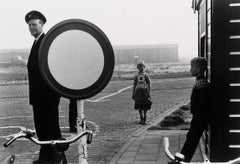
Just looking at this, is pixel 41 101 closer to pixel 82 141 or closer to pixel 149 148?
pixel 82 141

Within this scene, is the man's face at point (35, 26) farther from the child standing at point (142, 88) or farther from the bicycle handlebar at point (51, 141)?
the child standing at point (142, 88)

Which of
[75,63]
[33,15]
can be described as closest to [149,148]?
[33,15]

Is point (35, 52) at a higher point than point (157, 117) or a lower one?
higher

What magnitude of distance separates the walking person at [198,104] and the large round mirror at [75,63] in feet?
7.99

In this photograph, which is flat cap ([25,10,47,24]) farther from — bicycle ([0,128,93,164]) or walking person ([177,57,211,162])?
walking person ([177,57,211,162])

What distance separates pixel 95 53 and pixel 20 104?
1421 centimetres

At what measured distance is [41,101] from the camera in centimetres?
450

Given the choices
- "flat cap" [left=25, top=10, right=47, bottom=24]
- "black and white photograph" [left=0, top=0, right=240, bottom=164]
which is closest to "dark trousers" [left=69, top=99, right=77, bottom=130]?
"black and white photograph" [left=0, top=0, right=240, bottom=164]

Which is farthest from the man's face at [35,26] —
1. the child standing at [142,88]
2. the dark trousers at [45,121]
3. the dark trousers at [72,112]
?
the child standing at [142,88]

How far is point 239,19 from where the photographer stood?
14.0 ft

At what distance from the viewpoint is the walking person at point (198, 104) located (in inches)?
188

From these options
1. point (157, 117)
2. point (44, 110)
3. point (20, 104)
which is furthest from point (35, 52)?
point (20, 104)

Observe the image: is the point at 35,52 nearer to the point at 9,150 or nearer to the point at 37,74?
the point at 37,74

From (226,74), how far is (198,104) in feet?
2.21
